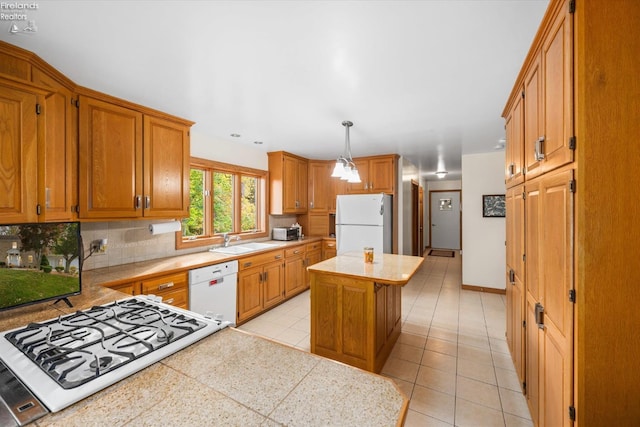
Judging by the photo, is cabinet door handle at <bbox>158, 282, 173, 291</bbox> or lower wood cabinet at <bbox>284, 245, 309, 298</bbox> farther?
lower wood cabinet at <bbox>284, 245, 309, 298</bbox>

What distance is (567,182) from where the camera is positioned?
107 cm

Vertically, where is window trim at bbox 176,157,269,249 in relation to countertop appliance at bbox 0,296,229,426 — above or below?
above

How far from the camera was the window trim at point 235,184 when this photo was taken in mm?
3305

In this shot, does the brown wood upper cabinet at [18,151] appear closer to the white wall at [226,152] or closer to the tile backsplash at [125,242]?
the tile backsplash at [125,242]

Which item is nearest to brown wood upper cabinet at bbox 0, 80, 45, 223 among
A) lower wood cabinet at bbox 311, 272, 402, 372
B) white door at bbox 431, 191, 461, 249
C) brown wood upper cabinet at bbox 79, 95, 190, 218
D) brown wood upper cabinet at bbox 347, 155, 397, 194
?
brown wood upper cabinet at bbox 79, 95, 190, 218

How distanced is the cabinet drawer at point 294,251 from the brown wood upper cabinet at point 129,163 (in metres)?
1.61

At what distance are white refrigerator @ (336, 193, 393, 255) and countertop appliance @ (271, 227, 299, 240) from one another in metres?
0.75

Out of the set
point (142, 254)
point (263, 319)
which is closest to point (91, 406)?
point (142, 254)

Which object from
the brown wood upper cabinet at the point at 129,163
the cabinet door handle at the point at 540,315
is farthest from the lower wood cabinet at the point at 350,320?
the brown wood upper cabinet at the point at 129,163

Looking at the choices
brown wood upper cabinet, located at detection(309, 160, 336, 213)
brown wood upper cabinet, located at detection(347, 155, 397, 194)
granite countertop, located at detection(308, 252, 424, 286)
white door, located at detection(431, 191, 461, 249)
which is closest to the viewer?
granite countertop, located at detection(308, 252, 424, 286)

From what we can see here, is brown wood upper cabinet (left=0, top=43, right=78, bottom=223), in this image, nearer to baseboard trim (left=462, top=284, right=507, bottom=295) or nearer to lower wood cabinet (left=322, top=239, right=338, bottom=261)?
lower wood cabinet (left=322, top=239, right=338, bottom=261)

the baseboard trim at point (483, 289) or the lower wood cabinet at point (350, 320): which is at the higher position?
the lower wood cabinet at point (350, 320)

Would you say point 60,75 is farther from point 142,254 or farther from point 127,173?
point 142,254

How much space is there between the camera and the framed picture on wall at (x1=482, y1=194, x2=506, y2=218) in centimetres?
436
